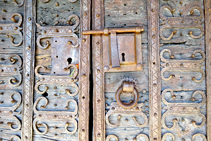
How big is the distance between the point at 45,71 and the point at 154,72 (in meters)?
0.97

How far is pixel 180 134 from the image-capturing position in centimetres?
114

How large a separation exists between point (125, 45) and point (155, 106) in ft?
1.90

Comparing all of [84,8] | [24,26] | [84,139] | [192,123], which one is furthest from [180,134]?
[24,26]

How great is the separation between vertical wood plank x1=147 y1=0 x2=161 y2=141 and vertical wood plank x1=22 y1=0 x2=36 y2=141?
105 cm

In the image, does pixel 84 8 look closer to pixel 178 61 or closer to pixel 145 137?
pixel 178 61

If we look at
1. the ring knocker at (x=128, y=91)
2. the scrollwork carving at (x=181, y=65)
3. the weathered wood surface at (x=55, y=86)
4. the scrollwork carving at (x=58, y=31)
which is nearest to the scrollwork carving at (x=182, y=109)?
the scrollwork carving at (x=181, y=65)

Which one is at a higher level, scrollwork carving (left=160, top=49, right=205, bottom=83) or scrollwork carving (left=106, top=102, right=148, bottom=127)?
scrollwork carving (left=160, top=49, right=205, bottom=83)

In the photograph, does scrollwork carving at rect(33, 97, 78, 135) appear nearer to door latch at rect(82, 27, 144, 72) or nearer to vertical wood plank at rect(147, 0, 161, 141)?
door latch at rect(82, 27, 144, 72)

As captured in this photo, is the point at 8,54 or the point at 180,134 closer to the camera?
the point at 180,134

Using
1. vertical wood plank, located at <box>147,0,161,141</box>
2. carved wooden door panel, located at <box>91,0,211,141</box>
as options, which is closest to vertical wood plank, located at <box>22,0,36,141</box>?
carved wooden door panel, located at <box>91,0,211,141</box>

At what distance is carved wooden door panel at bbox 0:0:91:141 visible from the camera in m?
1.18

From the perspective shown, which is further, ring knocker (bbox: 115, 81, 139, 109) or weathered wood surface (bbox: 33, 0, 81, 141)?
weathered wood surface (bbox: 33, 0, 81, 141)

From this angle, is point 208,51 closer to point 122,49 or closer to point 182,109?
point 182,109

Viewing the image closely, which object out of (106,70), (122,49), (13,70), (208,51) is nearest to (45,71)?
(13,70)
